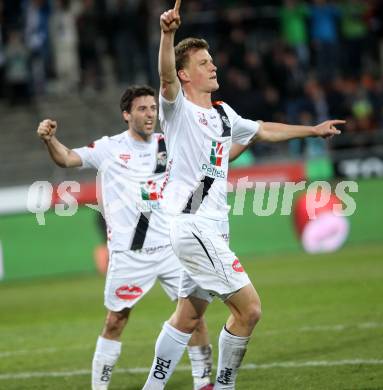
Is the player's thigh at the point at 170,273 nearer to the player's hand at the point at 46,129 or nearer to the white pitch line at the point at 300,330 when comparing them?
the player's hand at the point at 46,129

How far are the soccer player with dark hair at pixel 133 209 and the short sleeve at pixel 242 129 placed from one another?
124cm

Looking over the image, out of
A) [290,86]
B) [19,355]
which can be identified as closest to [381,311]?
[19,355]

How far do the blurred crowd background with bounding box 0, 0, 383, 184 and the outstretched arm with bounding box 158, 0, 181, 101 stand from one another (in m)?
15.7

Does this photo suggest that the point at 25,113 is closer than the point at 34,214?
No

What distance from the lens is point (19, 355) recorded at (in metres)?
11.3

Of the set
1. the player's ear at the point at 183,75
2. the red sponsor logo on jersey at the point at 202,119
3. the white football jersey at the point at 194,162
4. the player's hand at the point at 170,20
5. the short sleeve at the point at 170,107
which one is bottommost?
the white football jersey at the point at 194,162

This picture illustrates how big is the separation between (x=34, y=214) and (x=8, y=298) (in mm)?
2820

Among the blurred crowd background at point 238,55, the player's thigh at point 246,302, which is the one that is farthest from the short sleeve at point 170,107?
the blurred crowd background at point 238,55

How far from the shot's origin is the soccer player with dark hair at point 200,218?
7.68m

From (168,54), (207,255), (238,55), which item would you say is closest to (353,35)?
(238,55)

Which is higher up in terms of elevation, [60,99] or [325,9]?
[325,9]

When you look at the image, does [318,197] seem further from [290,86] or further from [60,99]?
[60,99]

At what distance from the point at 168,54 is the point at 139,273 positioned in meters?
2.86

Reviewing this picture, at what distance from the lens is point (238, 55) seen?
2466 cm
